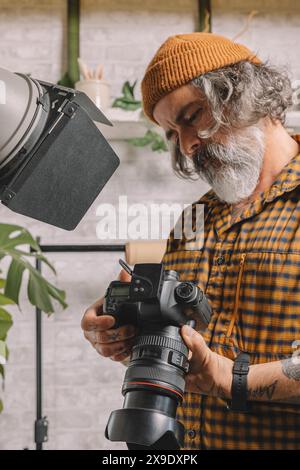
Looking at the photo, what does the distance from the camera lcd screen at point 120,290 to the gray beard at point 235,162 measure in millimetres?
385

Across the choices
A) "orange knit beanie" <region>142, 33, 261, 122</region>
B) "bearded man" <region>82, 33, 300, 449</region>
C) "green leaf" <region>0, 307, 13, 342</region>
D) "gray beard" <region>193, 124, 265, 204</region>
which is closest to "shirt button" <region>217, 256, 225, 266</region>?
"bearded man" <region>82, 33, 300, 449</region>

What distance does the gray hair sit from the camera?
1.04 metres

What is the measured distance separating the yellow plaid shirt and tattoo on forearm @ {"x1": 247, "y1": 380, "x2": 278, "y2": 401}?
0.21 feet

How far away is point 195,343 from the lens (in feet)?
2.33

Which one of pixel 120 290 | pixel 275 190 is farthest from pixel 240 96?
pixel 120 290

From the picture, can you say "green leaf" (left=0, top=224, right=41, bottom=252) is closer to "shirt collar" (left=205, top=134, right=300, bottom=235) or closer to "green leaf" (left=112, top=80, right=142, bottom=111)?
"green leaf" (left=112, top=80, right=142, bottom=111)

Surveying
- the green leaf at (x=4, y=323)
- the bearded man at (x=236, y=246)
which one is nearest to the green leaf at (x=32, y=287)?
the green leaf at (x=4, y=323)

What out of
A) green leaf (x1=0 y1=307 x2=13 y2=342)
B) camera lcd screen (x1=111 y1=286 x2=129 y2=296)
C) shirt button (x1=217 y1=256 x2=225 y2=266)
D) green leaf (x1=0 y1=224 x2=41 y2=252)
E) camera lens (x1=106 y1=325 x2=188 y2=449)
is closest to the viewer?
camera lens (x1=106 y1=325 x2=188 y2=449)

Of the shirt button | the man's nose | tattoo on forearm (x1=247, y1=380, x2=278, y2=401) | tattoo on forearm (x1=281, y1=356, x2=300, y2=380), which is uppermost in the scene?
the man's nose

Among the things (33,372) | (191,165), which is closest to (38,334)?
(33,372)

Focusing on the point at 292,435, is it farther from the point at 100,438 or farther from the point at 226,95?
the point at 100,438

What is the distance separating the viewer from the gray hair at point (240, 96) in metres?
1.04

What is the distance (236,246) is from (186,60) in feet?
1.17
